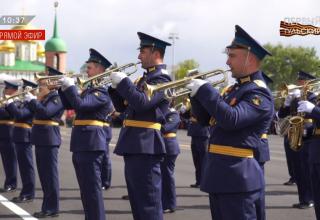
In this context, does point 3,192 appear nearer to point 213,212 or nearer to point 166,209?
point 166,209

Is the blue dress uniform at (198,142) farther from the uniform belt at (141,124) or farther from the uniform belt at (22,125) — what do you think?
the uniform belt at (141,124)

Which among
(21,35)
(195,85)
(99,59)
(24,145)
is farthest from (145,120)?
(21,35)

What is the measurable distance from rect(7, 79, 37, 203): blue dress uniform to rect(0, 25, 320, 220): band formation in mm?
15

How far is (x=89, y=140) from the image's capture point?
7.09 m

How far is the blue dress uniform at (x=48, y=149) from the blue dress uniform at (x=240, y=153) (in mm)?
3932

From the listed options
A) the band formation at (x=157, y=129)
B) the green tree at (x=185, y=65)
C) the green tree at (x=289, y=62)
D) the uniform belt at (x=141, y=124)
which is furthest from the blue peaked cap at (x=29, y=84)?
the green tree at (x=185, y=65)

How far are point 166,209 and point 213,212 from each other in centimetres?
405

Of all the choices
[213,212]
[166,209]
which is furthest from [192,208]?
[213,212]

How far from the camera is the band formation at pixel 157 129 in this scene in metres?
4.67

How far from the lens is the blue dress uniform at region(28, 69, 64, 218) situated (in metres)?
8.33

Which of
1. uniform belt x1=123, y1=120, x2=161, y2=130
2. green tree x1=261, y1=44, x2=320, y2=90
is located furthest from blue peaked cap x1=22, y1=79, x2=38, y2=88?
green tree x1=261, y1=44, x2=320, y2=90

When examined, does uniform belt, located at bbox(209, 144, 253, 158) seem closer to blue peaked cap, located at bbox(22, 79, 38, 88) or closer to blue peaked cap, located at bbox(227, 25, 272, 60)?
blue peaked cap, located at bbox(227, 25, 272, 60)

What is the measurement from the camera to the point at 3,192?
10609mm

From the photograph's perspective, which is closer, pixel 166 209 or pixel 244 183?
pixel 244 183
